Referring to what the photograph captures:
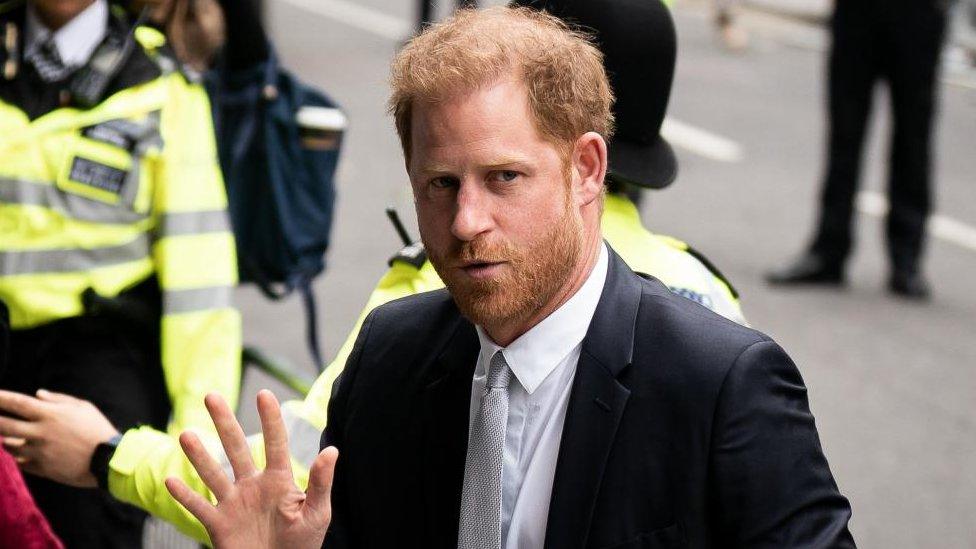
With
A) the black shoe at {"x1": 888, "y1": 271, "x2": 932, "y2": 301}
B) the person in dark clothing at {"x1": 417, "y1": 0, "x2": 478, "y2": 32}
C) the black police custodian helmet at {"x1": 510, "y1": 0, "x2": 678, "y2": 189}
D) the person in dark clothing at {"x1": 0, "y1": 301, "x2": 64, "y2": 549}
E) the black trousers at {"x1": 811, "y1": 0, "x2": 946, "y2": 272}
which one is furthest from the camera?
the black shoe at {"x1": 888, "y1": 271, "x2": 932, "y2": 301}

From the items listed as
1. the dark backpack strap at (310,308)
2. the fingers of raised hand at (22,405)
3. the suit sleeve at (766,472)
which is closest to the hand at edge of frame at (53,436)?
the fingers of raised hand at (22,405)

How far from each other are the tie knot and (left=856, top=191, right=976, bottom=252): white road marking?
693cm

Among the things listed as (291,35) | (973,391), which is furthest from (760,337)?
(291,35)

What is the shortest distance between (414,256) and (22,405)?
0.81m

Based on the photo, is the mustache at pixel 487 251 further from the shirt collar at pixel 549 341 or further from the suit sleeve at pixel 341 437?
the suit sleeve at pixel 341 437

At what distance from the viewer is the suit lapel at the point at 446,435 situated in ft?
7.23

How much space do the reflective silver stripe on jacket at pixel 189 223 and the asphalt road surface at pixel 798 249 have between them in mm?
2696

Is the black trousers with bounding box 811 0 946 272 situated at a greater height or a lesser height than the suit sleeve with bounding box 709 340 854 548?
lesser

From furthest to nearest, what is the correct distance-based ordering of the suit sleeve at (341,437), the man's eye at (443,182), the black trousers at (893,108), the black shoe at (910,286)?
the black shoe at (910,286) < the black trousers at (893,108) < the suit sleeve at (341,437) < the man's eye at (443,182)

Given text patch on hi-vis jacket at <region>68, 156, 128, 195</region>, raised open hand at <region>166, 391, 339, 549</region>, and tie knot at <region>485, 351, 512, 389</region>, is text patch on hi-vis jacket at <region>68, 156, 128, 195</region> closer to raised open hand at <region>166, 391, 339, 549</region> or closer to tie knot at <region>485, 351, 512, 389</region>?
raised open hand at <region>166, 391, 339, 549</region>

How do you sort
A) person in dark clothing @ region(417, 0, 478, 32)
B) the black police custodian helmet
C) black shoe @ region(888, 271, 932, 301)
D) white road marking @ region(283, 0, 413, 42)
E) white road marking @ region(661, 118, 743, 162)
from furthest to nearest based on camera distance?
white road marking @ region(283, 0, 413, 42), white road marking @ region(661, 118, 743, 162), black shoe @ region(888, 271, 932, 301), the black police custodian helmet, person in dark clothing @ region(417, 0, 478, 32)

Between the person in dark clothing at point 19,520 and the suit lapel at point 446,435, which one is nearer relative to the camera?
the suit lapel at point 446,435

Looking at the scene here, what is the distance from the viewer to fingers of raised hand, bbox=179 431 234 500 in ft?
6.98

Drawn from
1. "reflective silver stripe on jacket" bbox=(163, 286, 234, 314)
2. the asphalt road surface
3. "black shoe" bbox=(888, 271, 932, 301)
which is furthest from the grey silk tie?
"black shoe" bbox=(888, 271, 932, 301)
